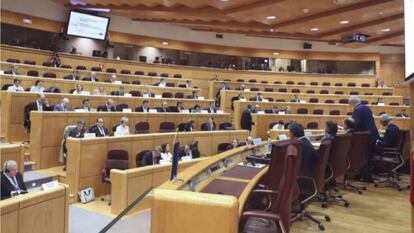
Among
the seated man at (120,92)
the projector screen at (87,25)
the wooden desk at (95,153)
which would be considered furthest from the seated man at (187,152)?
the projector screen at (87,25)

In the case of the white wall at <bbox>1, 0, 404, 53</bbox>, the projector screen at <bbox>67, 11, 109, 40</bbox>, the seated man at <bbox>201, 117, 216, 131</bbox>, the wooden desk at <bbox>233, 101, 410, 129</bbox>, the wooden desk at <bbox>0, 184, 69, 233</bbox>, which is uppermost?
the white wall at <bbox>1, 0, 404, 53</bbox>

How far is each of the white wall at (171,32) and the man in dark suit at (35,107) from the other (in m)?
6.35

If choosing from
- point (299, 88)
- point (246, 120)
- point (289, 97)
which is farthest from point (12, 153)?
point (299, 88)

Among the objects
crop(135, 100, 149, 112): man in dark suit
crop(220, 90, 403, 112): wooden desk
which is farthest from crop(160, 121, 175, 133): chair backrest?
crop(220, 90, 403, 112): wooden desk

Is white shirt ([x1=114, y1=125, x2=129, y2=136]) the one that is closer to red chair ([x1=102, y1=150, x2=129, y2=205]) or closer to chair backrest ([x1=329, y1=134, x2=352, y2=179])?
red chair ([x1=102, y1=150, x2=129, y2=205])

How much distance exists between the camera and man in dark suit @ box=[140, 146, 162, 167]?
5.84m

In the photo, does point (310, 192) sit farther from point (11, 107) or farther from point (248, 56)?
point (248, 56)

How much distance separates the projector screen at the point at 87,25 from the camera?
40.7 feet

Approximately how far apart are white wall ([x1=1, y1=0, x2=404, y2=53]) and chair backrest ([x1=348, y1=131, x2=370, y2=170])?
→ 11079 millimetres

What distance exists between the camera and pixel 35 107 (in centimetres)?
657

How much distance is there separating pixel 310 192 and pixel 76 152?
3.56m

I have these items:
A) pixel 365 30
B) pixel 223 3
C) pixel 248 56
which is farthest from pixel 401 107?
pixel 248 56

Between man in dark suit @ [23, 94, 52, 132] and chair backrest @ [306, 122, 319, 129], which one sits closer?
man in dark suit @ [23, 94, 52, 132]

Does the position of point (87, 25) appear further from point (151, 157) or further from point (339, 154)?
point (339, 154)
